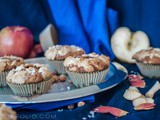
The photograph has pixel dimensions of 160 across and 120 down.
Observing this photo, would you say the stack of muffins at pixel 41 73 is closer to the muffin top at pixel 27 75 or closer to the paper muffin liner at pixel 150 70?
the muffin top at pixel 27 75

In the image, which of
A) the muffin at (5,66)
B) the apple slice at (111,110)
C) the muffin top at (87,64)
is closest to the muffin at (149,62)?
the muffin top at (87,64)

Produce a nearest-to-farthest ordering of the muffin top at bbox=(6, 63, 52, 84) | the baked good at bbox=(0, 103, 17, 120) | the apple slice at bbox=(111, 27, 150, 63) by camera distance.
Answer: the baked good at bbox=(0, 103, 17, 120), the muffin top at bbox=(6, 63, 52, 84), the apple slice at bbox=(111, 27, 150, 63)

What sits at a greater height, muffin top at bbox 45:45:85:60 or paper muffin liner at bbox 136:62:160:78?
muffin top at bbox 45:45:85:60

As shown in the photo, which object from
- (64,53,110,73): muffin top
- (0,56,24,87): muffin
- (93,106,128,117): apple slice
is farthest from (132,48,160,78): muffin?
(0,56,24,87): muffin

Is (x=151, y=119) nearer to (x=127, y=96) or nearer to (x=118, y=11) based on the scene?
(x=127, y=96)

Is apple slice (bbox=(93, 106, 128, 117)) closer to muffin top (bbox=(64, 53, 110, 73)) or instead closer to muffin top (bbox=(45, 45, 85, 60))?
muffin top (bbox=(64, 53, 110, 73))

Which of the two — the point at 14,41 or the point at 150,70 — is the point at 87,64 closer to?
the point at 150,70

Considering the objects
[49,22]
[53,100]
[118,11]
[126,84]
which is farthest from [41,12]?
[53,100]
